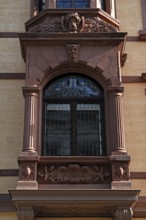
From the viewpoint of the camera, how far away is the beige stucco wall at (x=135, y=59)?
16.3 m

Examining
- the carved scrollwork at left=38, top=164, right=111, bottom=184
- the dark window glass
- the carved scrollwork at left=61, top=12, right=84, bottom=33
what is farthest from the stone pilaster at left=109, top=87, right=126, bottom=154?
the dark window glass

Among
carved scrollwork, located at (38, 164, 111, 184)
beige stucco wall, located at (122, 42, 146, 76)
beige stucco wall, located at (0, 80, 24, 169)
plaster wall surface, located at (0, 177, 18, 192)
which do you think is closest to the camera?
carved scrollwork, located at (38, 164, 111, 184)

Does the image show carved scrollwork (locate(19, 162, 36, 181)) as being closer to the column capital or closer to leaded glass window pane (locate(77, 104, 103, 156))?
leaded glass window pane (locate(77, 104, 103, 156))

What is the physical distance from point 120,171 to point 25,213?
2826 millimetres

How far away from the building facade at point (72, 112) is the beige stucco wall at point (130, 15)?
40mm

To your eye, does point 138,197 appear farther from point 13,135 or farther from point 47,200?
point 13,135

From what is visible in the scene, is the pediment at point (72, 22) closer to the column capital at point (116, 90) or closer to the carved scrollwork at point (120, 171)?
the column capital at point (116, 90)

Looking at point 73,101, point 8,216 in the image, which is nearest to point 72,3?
point 73,101

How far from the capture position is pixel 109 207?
535 inches

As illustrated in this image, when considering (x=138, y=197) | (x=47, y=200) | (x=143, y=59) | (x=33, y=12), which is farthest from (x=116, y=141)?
(x=33, y=12)

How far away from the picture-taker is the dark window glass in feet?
54.6

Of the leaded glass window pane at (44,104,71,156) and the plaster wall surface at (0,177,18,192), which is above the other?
the leaded glass window pane at (44,104,71,156)

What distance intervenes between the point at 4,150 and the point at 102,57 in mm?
4135

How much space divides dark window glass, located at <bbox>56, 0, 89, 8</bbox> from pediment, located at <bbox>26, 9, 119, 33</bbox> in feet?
2.13
